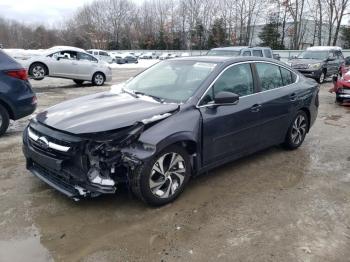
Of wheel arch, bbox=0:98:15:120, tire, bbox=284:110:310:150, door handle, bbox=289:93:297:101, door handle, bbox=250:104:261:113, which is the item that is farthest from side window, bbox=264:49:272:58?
wheel arch, bbox=0:98:15:120

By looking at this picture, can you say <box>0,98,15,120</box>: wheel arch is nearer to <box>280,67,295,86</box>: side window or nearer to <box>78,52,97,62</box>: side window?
<box>280,67,295,86</box>: side window

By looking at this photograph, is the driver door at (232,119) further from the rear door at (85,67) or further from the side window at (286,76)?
the rear door at (85,67)

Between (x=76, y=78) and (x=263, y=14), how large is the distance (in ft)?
170

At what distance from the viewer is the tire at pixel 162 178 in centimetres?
361

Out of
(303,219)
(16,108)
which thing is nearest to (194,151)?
(303,219)

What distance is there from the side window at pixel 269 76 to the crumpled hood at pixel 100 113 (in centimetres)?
171

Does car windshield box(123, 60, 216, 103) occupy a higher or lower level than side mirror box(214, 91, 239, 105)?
higher

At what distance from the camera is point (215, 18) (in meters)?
65.8

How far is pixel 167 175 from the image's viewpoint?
3893mm

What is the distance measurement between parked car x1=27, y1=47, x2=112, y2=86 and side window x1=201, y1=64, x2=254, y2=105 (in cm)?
1157

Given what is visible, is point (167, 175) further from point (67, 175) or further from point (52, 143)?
point (52, 143)

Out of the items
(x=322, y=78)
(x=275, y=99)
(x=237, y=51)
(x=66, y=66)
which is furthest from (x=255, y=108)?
(x=322, y=78)

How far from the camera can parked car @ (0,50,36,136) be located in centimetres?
623

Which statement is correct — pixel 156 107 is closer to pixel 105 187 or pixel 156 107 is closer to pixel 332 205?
pixel 105 187
